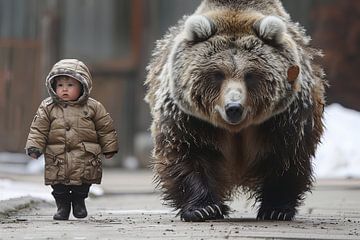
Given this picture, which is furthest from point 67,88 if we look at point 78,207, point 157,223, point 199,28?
point 157,223

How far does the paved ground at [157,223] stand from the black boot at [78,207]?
0.22 ft

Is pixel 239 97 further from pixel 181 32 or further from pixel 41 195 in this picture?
pixel 41 195

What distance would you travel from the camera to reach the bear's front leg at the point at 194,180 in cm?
777

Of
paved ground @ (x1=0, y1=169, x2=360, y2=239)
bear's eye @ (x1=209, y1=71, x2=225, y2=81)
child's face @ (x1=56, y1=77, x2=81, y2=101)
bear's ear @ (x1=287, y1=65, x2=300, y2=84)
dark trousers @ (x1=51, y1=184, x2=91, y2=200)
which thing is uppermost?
bear's ear @ (x1=287, y1=65, x2=300, y2=84)

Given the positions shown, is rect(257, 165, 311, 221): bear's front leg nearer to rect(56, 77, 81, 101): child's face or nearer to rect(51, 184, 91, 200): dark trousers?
rect(51, 184, 91, 200): dark trousers

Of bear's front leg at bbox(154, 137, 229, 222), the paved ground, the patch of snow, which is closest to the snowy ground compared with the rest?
the patch of snow

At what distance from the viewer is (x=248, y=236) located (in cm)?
636

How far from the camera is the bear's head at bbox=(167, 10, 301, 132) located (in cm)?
751

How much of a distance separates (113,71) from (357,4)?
14.5 ft

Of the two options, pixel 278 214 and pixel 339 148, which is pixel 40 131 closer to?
pixel 278 214

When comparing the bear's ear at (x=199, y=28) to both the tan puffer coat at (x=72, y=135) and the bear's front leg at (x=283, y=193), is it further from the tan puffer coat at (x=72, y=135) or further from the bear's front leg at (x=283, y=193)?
the bear's front leg at (x=283, y=193)

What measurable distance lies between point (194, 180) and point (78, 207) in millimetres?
857

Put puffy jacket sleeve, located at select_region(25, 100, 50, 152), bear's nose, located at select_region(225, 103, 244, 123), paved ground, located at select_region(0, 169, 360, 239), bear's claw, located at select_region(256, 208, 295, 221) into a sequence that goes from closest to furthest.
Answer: paved ground, located at select_region(0, 169, 360, 239), bear's nose, located at select_region(225, 103, 244, 123), puffy jacket sleeve, located at select_region(25, 100, 50, 152), bear's claw, located at select_region(256, 208, 295, 221)

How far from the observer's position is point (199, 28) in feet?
25.3
